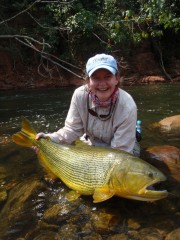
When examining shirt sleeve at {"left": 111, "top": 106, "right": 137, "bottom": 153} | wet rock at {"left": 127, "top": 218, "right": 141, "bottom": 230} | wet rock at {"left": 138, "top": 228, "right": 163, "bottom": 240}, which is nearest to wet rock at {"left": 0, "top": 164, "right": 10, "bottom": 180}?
shirt sleeve at {"left": 111, "top": 106, "right": 137, "bottom": 153}

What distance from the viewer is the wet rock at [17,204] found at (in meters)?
3.25

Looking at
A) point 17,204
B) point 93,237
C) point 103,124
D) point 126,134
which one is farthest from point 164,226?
point 17,204

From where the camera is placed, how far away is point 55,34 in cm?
1596

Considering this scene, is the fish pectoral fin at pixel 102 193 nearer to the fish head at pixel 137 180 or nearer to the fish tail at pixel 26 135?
the fish head at pixel 137 180

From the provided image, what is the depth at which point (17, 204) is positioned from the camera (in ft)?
11.9

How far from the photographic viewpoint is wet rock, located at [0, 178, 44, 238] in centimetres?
325

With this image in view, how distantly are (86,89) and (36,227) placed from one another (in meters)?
1.62

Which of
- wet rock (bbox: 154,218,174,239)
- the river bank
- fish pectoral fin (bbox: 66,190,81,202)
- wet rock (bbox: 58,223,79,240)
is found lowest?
the river bank

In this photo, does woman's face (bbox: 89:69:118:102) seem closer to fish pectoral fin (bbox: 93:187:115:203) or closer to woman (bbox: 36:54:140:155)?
woman (bbox: 36:54:140:155)

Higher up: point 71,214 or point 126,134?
point 126,134

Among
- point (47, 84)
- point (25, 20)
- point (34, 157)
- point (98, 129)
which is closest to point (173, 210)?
point (98, 129)

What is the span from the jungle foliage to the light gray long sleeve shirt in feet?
25.2

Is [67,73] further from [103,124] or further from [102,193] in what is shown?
[102,193]

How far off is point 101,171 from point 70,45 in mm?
14257
